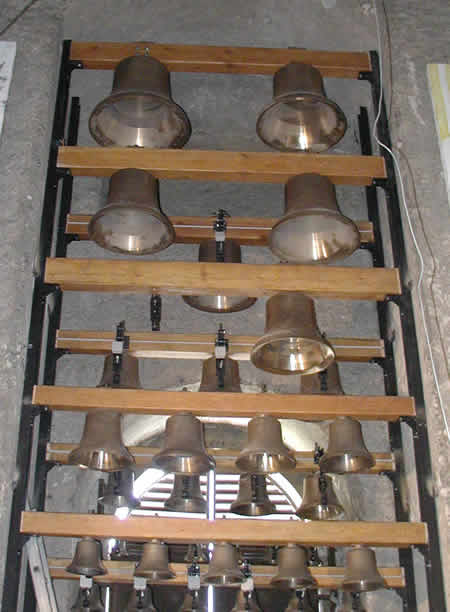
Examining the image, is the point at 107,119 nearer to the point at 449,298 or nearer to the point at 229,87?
the point at 449,298

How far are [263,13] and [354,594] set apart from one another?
455 centimetres

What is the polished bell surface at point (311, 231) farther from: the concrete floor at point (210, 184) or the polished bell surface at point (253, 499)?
the polished bell surface at point (253, 499)

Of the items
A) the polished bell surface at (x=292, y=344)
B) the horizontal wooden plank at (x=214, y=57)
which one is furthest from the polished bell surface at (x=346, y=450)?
the horizontal wooden plank at (x=214, y=57)

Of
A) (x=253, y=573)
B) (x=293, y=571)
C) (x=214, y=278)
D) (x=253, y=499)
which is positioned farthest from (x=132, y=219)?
(x=253, y=573)

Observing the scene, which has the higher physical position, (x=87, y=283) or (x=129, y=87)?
(x=129, y=87)

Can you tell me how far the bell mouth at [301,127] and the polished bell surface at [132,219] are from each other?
0.79m

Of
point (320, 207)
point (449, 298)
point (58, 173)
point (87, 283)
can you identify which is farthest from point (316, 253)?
point (58, 173)

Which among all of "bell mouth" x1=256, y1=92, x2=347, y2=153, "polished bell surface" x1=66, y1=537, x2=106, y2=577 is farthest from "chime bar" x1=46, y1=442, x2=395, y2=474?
"bell mouth" x1=256, y1=92, x2=347, y2=153

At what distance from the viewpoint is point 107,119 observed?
15.3 ft

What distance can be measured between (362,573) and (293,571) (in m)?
0.70

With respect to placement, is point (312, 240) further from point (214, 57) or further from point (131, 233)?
point (214, 57)

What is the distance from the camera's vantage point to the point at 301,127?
4.73 m

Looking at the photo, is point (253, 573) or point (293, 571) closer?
point (293, 571)

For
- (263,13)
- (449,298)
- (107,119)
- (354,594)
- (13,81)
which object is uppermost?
(263,13)
